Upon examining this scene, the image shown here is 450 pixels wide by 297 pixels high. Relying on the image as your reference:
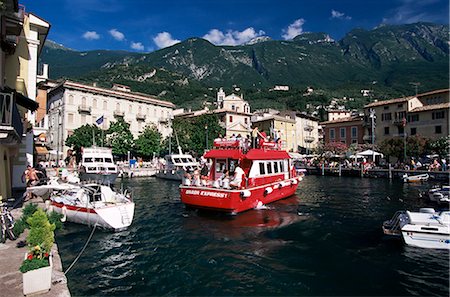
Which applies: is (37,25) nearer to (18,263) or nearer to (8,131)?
(8,131)

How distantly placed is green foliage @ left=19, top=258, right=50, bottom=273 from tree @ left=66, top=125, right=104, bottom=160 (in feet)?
160

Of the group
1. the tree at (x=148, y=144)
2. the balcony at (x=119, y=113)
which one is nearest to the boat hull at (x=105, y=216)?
the tree at (x=148, y=144)

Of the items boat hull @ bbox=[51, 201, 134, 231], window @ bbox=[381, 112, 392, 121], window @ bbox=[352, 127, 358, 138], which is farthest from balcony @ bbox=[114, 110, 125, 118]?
window @ bbox=[381, 112, 392, 121]

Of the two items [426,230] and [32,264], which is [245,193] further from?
[32,264]

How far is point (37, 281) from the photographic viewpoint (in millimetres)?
6367

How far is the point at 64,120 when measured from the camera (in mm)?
57469

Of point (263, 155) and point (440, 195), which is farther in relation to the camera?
point (440, 195)

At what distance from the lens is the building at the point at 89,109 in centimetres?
5775

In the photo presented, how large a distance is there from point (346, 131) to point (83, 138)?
5244 centimetres

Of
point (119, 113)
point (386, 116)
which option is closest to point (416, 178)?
point (386, 116)

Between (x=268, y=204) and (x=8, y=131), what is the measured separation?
1541 cm

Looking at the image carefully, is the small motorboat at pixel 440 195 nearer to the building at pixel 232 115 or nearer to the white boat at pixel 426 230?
the white boat at pixel 426 230

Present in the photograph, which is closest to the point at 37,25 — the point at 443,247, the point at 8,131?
the point at 8,131

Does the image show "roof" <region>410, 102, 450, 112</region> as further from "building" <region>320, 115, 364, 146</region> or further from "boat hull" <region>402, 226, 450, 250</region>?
"boat hull" <region>402, 226, 450, 250</region>
